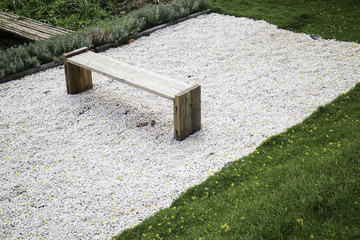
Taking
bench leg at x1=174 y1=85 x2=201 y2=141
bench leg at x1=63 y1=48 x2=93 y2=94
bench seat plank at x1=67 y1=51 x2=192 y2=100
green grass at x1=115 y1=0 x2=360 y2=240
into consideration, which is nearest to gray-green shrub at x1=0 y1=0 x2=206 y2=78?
bench leg at x1=63 y1=48 x2=93 y2=94

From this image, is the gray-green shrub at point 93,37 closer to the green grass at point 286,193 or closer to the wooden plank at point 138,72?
the wooden plank at point 138,72

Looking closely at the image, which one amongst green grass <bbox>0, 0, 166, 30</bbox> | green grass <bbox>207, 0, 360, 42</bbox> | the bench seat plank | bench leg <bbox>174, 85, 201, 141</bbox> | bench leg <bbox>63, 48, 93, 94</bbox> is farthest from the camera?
green grass <bbox>0, 0, 166, 30</bbox>

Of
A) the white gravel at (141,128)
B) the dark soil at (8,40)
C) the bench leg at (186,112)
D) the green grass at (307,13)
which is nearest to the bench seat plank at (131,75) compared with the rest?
the bench leg at (186,112)

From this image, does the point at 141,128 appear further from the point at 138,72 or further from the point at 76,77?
the point at 76,77

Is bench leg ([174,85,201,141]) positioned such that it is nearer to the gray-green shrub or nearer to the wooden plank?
the wooden plank

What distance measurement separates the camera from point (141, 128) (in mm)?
5297

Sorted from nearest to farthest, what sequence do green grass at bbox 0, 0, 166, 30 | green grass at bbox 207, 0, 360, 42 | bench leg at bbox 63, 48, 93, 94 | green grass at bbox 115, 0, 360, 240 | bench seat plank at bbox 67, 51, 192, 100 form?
green grass at bbox 115, 0, 360, 240, bench seat plank at bbox 67, 51, 192, 100, bench leg at bbox 63, 48, 93, 94, green grass at bbox 207, 0, 360, 42, green grass at bbox 0, 0, 166, 30

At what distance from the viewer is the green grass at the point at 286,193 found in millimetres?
3088

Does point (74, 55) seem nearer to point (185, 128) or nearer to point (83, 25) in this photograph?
point (185, 128)

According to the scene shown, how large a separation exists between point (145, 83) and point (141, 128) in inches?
24.7

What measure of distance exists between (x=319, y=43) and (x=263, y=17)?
6.15 ft

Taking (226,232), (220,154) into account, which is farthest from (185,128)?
(226,232)

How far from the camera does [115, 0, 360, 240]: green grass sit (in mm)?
3088

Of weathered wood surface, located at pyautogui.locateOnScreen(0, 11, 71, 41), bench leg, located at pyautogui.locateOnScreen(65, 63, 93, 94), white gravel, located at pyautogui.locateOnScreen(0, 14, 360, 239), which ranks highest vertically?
weathered wood surface, located at pyautogui.locateOnScreen(0, 11, 71, 41)
